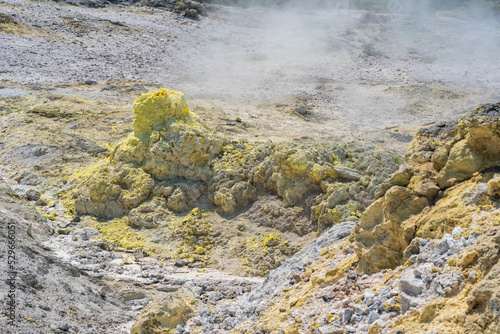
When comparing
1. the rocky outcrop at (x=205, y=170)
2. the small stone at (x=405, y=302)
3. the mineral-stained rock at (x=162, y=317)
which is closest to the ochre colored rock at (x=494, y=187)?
the small stone at (x=405, y=302)

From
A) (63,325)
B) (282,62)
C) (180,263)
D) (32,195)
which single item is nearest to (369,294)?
(63,325)

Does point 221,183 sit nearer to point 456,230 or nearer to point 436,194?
point 436,194

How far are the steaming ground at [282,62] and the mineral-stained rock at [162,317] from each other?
5.74 metres

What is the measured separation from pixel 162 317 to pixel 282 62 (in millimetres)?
15523

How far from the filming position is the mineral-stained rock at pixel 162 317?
445 cm

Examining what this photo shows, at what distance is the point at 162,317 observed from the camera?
450cm

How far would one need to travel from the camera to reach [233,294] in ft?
17.6

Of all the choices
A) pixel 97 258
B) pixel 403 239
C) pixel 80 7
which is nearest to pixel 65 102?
pixel 97 258

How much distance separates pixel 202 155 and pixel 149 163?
0.79 m

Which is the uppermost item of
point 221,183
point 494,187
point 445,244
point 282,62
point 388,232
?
point 494,187

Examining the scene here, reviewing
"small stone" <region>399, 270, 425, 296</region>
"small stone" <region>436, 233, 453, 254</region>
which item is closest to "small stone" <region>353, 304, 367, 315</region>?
"small stone" <region>399, 270, 425, 296</region>

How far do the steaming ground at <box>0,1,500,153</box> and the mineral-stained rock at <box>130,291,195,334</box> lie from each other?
5.74 m

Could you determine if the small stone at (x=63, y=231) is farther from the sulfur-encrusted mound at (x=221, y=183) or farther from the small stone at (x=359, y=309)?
the small stone at (x=359, y=309)

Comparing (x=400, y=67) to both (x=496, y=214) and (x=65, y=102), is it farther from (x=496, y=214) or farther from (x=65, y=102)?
(x=496, y=214)
